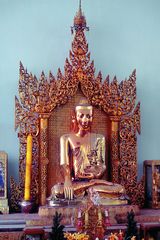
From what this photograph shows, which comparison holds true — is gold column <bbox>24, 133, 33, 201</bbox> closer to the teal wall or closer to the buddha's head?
the teal wall

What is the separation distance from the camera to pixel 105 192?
5.17m

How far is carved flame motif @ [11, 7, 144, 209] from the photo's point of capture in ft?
18.1

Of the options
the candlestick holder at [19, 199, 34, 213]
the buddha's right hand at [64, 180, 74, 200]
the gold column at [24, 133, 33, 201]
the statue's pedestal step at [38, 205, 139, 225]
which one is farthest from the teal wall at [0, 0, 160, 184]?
the statue's pedestal step at [38, 205, 139, 225]

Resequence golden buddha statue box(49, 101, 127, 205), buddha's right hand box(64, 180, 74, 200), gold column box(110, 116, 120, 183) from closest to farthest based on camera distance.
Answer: buddha's right hand box(64, 180, 74, 200), golden buddha statue box(49, 101, 127, 205), gold column box(110, 116, 120, 183)

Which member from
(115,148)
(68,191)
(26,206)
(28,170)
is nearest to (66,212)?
(68,191)

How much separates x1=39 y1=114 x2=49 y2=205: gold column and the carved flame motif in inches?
0.4

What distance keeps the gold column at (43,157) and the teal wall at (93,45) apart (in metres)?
0.33

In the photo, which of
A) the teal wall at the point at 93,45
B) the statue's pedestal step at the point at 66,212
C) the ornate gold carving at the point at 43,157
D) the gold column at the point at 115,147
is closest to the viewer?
the statue's pedestal step at the point at 66,212

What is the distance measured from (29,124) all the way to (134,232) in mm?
2193

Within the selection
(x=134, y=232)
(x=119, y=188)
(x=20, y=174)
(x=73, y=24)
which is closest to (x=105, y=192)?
(x=119, y=188)

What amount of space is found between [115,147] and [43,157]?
75cm

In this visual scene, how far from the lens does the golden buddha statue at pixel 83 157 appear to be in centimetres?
525

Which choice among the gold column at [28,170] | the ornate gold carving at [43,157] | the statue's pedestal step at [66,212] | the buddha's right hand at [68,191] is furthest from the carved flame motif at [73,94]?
the statue's pedestal step at [66,212]

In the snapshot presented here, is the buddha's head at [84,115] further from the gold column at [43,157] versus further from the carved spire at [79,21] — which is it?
the carved spire at [79,21]
